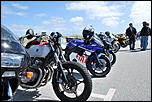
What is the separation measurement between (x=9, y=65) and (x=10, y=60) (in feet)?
0.14

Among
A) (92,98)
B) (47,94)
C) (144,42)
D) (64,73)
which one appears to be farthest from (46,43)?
(144,42)

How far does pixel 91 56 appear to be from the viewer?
4.48m

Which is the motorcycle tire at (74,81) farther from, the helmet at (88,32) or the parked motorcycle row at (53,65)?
the helmet at (88,32)

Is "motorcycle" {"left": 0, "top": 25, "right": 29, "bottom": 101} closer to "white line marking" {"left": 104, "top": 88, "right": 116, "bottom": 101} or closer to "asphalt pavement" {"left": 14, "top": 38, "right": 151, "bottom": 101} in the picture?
"asphalt pavement" {"left": 14, "top": 38, "right": 151, "bottom": 101}

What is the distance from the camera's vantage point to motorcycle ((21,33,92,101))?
2.65 m

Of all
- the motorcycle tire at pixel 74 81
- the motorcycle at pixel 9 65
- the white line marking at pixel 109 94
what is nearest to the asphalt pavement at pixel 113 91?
the white line marking at pixel 109 94

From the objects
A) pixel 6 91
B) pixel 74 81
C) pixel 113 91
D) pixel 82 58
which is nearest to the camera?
pixel 6 91

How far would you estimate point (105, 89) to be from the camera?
138 inches

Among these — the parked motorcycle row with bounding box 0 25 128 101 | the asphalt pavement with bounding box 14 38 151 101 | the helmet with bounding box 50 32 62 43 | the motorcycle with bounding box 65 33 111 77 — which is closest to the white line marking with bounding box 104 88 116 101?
the asphalt pavement with bounding box 14 38 151 101

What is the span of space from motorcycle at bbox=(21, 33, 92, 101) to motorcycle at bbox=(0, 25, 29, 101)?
1.01 meters

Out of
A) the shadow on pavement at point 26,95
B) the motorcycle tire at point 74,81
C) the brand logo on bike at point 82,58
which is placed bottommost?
the shadow on pavement at point 26,95

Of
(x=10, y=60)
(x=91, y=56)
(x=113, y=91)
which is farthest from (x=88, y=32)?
(x=10, y=60)

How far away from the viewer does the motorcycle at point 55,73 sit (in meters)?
2.65

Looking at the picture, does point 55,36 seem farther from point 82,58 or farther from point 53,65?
point 82,58
